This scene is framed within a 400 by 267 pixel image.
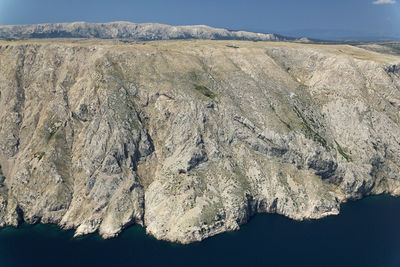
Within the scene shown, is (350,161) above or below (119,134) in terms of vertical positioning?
below

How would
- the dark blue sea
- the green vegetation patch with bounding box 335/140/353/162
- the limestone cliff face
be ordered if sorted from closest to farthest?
the dark blue sea < the limestone cliff face < the green vegetation patch with bounding box 335/140/353/162

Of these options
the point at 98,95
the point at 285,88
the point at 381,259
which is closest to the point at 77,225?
the point at 98,95

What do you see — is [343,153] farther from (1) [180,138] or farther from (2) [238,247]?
(1) [180,138]


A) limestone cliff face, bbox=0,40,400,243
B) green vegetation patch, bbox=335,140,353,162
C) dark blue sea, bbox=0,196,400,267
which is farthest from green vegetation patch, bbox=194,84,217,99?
green vegetation patch, bbox=335,140,353,162

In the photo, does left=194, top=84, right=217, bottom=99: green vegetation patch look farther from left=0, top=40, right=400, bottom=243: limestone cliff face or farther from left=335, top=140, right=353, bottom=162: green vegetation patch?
left=335, top=140, right=353, bottom=162: green vegetation patch

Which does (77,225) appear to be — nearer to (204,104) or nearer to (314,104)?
(204,104)

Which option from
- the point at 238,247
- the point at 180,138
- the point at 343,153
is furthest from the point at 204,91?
the point at 238,247
